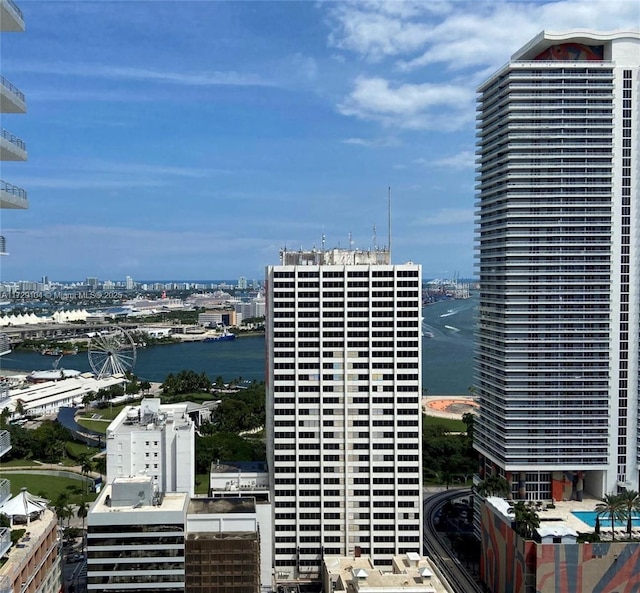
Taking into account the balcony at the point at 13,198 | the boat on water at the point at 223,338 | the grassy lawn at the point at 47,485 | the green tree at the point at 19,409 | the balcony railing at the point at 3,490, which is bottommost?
the grassy lawn at the point at 47,485

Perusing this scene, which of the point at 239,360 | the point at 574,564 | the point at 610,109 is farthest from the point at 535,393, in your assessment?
the point at 239,360

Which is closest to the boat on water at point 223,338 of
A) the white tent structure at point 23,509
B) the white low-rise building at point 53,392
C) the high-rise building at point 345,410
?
the white low-rise building at point 53,392

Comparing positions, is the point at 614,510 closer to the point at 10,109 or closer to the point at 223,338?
the point at 10,109

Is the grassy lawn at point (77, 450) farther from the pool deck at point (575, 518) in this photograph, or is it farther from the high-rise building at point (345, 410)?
the pool deck at point (575, 518)

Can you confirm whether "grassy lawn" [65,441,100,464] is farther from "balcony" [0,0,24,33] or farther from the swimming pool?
"balcony" [0,0,24,33]

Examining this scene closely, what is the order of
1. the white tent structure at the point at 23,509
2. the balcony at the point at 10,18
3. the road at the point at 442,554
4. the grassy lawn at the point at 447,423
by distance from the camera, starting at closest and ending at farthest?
1. the balcony at the point at 10,18
2. the white tent structure at the point at 23,509
3. the road at the point at 442,554
4. the grassy lawn at the point at 447,423

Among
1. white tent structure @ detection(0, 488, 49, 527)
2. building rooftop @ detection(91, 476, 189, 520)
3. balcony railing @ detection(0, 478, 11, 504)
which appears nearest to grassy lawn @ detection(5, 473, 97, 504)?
white tent structure @ detection(0, 488, 49, 527)

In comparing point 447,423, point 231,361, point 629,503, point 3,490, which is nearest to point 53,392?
point 231,361
